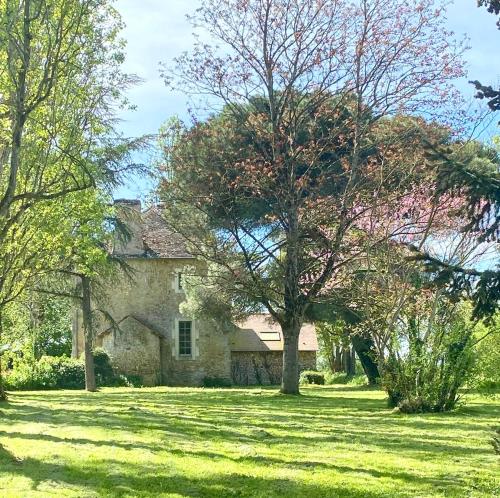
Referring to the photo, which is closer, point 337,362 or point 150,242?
point 150,242

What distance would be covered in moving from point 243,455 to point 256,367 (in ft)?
104

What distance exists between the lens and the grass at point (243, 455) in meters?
7.24

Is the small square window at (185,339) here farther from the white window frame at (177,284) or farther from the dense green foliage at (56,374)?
the dense green foliage at (56,374)

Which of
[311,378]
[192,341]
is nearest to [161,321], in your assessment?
[192,341]

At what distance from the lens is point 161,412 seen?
1528 centimetres

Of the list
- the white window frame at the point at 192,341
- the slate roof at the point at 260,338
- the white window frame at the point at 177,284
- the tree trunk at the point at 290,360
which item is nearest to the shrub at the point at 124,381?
the white window frame at the point at 192,341

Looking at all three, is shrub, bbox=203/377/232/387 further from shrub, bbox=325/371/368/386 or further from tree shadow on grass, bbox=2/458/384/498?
tree shadow on grass, bbox=2/458/384/498

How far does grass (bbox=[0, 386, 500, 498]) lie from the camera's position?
23.7 feet

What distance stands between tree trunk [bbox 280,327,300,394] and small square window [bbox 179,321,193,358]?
46.5 feet

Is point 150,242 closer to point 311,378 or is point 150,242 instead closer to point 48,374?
point 48,374

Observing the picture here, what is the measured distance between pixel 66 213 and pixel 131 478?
8.43m

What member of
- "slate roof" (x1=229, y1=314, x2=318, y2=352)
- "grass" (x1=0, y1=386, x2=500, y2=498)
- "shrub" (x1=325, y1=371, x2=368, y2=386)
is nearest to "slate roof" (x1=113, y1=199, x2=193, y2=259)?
"slate roof" (x1=229, y1=314, x2=318, y2=352)

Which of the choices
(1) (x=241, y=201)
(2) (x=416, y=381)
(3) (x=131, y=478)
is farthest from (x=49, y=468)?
(1) (x=241, y=201)

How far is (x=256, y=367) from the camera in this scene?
40.4m
